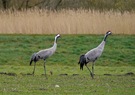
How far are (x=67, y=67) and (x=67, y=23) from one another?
29.2 ft

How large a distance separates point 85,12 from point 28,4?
10288mm

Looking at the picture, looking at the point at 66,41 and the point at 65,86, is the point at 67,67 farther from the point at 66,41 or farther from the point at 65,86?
the point at 65,86

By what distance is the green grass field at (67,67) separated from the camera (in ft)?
43.5

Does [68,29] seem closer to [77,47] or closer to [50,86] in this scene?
[77,47]

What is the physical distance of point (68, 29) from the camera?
30781 millimetres

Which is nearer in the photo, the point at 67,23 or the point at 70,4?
the point at 67,23

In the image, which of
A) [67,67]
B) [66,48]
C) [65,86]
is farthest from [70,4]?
[65,86]

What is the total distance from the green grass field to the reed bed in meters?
0.94

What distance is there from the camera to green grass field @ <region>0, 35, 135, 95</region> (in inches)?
523

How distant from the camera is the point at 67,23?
3067cm

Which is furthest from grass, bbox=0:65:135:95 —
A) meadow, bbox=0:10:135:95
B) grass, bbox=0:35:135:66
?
grass, bbox=0:35:135:66

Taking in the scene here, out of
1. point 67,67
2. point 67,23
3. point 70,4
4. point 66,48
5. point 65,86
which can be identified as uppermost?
point 70,4

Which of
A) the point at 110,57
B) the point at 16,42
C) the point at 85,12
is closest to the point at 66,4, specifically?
the point at 85,12

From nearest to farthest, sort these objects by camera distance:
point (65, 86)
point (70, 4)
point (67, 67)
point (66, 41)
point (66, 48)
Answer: point (65, 86) < point (67, 67) < point (66, 48) < point (66, 41) < point (70, 4)
